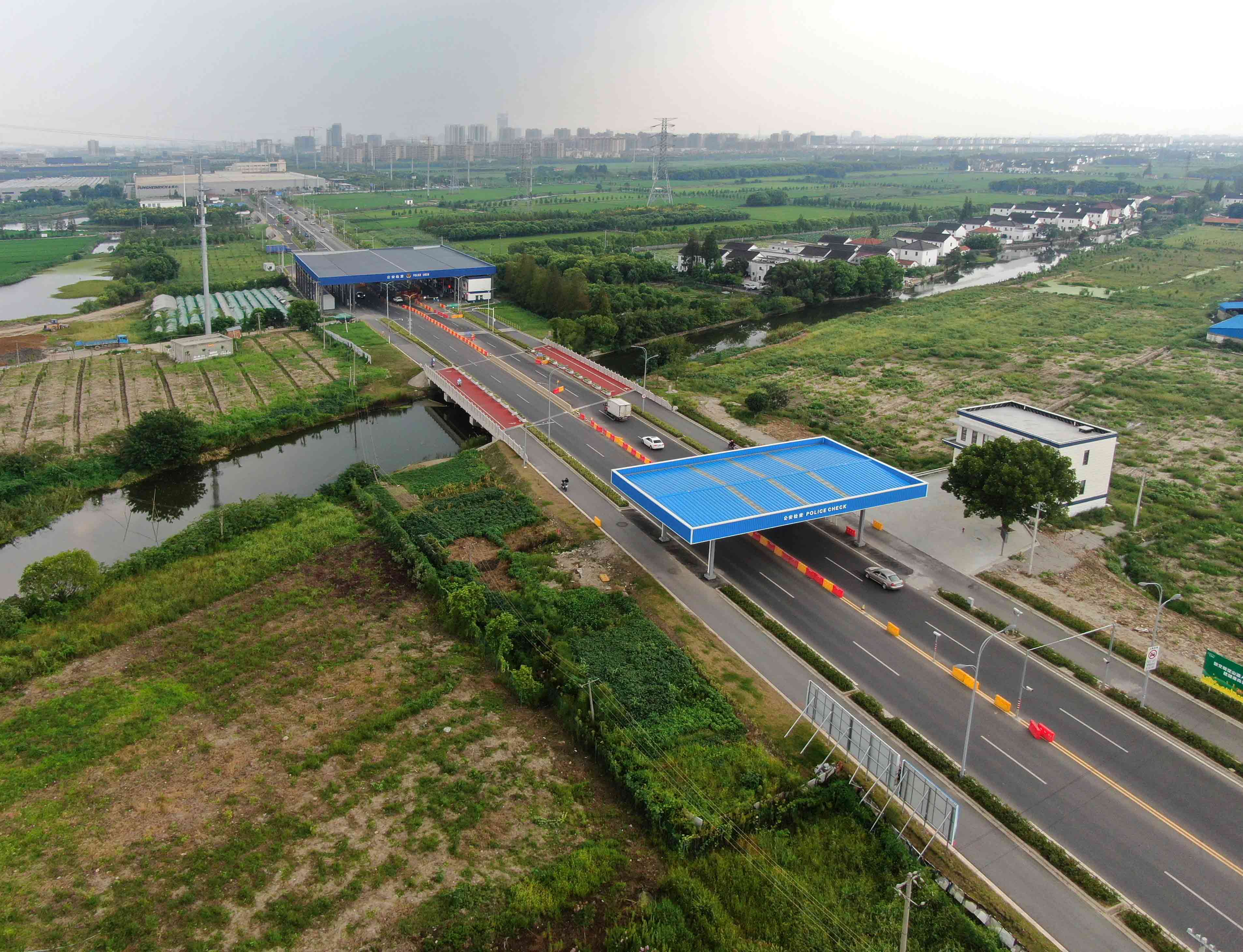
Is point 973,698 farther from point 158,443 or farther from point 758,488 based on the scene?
Result: point 158,443

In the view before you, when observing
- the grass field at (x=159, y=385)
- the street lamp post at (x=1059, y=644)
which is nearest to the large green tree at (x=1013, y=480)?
the street lamp post at (x=1059, y=644)

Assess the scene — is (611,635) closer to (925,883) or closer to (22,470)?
(925,883)

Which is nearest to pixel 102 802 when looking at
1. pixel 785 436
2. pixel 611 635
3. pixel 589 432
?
pixel 611 635

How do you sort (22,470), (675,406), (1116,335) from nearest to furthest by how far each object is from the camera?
(22,470), (675,406), (1116,335)

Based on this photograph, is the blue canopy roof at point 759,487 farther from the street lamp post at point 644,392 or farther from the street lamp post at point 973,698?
the street lamp post at point 644,392

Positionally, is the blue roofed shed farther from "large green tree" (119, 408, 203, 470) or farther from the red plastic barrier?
"large green tree" (119, 408, 203, 470)

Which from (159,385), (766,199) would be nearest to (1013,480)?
(159,385)
